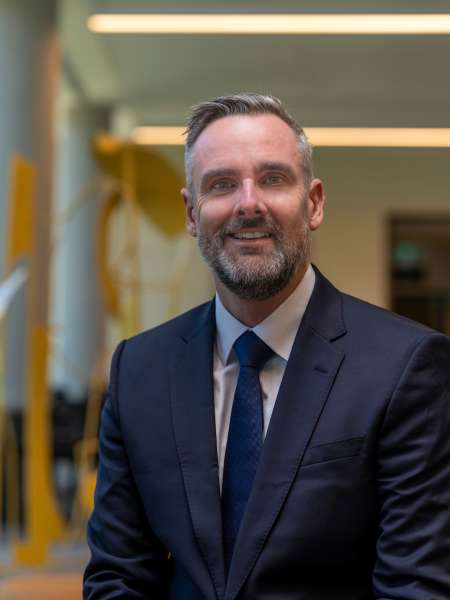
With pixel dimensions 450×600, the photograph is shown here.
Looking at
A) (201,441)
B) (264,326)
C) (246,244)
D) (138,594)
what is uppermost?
(246,244)

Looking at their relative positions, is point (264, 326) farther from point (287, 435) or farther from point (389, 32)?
point (389, 32)

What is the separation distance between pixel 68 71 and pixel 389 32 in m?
5.35

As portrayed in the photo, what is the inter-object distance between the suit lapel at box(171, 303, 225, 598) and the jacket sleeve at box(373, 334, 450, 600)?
249 millimetres

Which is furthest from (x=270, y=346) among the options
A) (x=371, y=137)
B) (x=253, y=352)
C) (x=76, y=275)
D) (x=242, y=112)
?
(x=76, y=275)

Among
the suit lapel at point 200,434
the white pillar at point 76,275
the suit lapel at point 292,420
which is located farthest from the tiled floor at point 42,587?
the white pillar at point 76,275

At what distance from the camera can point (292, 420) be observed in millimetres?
1651

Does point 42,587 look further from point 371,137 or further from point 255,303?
point 255,303

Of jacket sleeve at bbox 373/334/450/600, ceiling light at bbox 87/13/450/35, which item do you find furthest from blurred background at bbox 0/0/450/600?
jacket sleeve at bbox 373/334/450/600

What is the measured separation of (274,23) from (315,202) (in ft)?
11.7

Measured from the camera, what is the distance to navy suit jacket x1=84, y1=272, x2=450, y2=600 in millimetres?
1562

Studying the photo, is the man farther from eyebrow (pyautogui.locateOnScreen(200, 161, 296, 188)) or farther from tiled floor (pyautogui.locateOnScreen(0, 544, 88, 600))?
tiled floor (pyautogui.locateOnScreen(0, 544, 88, 600))

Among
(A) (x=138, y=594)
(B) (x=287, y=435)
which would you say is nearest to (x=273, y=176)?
(B) (x=287, y=435)

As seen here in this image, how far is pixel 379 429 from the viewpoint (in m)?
1.60

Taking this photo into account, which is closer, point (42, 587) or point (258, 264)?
point (258, 264)
